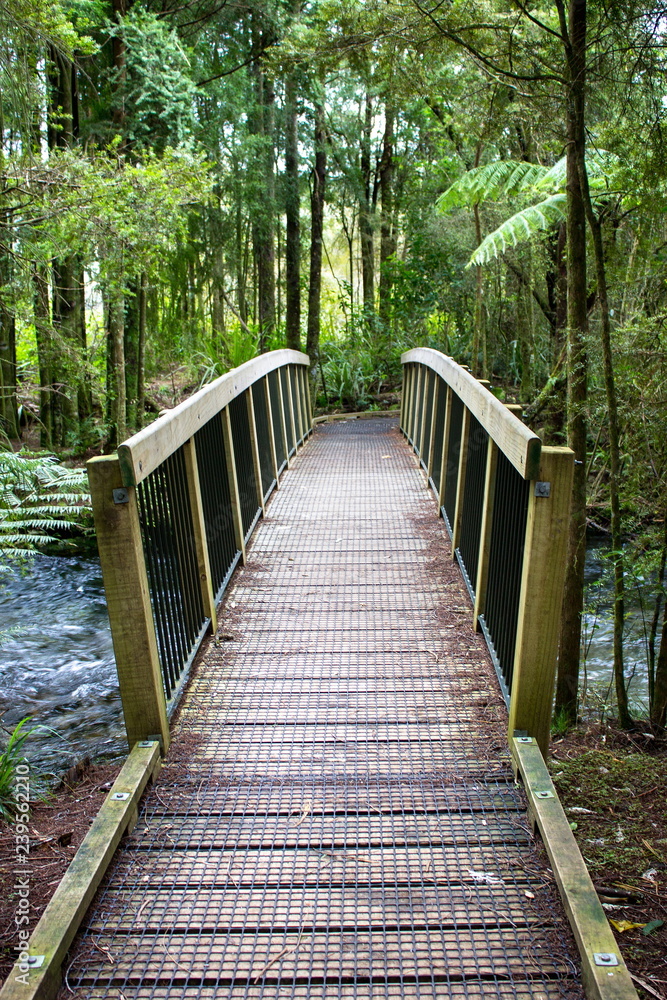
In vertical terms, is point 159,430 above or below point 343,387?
above

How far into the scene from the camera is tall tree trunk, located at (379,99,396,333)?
49.8 feet

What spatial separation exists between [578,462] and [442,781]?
2155 mm

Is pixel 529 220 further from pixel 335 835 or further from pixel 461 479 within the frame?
pixel 335 835

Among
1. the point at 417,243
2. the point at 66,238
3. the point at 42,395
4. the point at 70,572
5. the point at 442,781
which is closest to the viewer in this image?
the point at 442,781

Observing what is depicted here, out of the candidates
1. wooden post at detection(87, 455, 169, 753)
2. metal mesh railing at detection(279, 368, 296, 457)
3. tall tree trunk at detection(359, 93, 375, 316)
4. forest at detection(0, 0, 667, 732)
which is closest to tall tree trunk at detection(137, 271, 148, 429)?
forest at detection(0, 0, 667, 732)

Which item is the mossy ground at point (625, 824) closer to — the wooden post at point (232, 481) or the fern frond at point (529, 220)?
the wooden post at point (232, 481)

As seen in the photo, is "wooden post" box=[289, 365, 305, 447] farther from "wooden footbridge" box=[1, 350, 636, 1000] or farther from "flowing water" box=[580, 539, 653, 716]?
"wooden footbridge" box=[1, 350, 636, 1000]

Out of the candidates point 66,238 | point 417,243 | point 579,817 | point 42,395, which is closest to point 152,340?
point 42,395

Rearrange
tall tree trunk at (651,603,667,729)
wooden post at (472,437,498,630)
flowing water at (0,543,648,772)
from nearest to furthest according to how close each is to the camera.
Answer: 1. wooden post at (472,437,498,630)
2. tall tree trunk at (651,603,667,729)
3. flowing water at (0,543,648,772)

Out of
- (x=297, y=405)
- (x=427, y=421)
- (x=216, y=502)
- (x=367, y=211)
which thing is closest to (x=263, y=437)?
(x=427, y=421)

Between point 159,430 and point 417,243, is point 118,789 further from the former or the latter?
point 417,243

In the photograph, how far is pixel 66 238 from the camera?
627cm

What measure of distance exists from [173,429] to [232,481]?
156 cm

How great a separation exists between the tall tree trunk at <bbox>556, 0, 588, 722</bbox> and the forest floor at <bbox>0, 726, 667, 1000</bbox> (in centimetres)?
45
